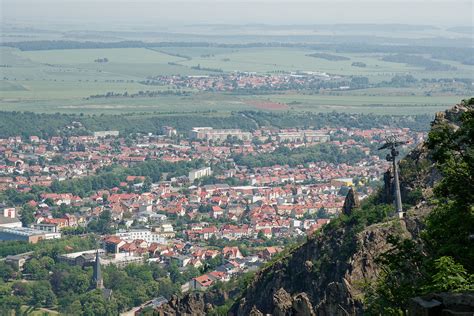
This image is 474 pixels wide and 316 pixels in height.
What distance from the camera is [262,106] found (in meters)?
130

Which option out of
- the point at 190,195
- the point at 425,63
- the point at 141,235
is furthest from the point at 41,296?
the point at 425,63

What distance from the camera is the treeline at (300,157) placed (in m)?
93.6

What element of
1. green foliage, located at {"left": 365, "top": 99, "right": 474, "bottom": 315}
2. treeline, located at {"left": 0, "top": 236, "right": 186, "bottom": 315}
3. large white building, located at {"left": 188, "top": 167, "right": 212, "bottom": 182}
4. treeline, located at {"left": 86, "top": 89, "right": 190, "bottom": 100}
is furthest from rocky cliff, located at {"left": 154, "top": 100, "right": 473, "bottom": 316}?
treeline, located at {"left": 86, "top": 89, "right": 190, "bottom": 100}

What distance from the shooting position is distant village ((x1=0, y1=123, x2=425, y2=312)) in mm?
58378

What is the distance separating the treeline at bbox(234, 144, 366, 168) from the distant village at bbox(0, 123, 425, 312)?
876mm

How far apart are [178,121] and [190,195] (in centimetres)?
3792

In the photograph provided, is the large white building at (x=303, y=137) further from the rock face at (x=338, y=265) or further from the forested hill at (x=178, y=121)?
the rock face at (x=338, y=265)

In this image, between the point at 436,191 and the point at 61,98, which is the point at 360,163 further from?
the point at 436,191

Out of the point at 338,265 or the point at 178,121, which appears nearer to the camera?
the point at 338,265

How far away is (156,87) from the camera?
500 feet

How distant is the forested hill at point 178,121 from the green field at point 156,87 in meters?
6.01

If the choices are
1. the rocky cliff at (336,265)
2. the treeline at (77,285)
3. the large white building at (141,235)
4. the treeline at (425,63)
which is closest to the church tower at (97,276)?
the treeline at (77,285)

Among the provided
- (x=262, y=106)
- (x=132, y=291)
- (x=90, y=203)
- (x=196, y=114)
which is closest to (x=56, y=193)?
(x=90, y=203)

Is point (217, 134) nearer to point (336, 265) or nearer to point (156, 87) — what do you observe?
point (156, 87)
